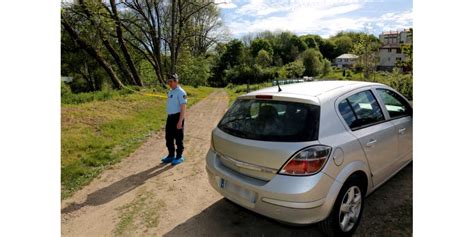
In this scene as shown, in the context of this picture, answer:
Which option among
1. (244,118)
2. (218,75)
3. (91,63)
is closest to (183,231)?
(244,118)

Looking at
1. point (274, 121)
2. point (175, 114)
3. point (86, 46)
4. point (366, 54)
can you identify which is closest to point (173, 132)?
point (175, 114)

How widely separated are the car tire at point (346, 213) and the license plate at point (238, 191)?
0.75m

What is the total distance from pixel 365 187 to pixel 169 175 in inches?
129

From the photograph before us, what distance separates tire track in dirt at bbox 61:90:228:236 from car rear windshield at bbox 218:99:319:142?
4.33ft

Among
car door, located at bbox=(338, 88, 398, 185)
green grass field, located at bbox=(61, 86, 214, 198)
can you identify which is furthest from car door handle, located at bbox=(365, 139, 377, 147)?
green grass field, located at bbox=(61, 86, 214, 198)

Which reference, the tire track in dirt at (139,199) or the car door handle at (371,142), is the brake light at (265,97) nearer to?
the car door handle at (371,142)

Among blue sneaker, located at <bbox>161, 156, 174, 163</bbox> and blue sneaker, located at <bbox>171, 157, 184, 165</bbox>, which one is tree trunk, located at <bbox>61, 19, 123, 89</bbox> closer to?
blue sneaker, located at <bbox>161, 156, 174, 163</bbox>

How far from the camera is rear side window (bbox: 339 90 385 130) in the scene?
315 cm

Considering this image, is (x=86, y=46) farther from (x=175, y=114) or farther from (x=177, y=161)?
(x=177, y=161)

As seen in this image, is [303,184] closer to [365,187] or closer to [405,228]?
[365,187]

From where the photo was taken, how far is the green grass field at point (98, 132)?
215 inches

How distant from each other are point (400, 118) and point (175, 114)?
3.83 m

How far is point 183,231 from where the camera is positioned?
334 centimetres

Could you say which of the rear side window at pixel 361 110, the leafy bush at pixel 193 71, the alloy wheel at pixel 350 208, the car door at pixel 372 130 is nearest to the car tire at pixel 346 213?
the alloy wheel at pixel 350 208
